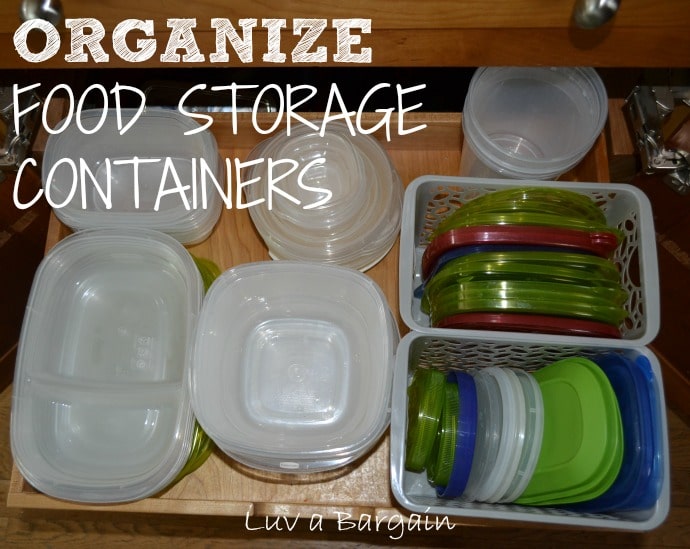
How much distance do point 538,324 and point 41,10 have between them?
1.91 feet

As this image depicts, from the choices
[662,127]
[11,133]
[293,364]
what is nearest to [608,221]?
[662,127]

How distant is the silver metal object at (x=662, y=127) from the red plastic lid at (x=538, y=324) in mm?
277

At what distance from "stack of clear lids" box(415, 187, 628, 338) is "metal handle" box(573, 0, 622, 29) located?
20 centimetres

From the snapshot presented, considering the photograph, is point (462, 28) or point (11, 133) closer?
point (462, 28)

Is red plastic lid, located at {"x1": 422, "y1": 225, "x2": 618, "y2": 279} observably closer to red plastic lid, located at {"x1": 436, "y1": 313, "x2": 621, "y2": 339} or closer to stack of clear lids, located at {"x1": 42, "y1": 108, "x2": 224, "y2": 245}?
red plastic lid, located at {"x1": 436, "y1": 313, "x2": 621, "y2": 339}

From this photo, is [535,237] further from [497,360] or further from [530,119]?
[530,119]

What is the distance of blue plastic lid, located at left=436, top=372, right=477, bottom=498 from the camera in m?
0.68

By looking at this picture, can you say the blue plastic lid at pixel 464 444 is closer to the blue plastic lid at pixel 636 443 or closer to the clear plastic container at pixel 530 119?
the blue plastic lid at pixel 636 443

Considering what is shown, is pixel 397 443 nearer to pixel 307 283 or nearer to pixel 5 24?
pixel 307 283

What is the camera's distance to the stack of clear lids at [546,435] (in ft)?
2.07

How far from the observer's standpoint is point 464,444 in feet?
2.25

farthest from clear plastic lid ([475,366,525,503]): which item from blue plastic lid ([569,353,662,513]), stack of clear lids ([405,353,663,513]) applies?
blue plastic lid ([569,353,662,513])

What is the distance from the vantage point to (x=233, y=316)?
831 millimetres

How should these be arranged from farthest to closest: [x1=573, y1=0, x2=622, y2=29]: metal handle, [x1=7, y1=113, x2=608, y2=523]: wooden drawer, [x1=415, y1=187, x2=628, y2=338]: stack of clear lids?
1. [x1=7, y1=113, x2=608, y2=523]: wooden drawer
2. [x1=415, y1=187, x2=628, y2=338]: stack of clear lids
3. [x1=573, y1=0, x2=622, y2=29]: metal handle
